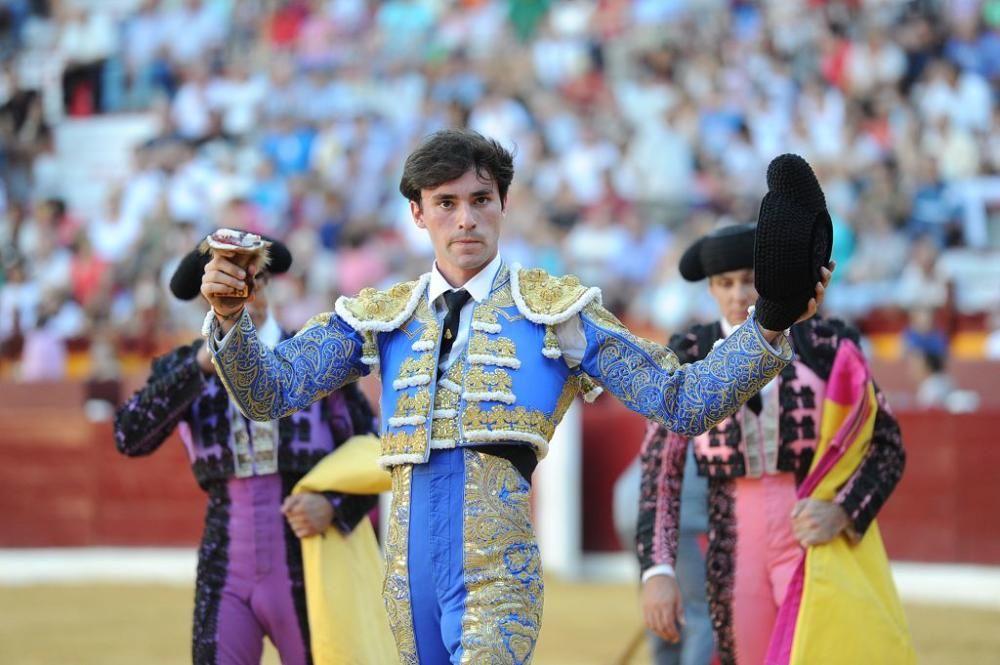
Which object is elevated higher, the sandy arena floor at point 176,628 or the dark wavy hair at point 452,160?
the dark wavy hair at point 452,160

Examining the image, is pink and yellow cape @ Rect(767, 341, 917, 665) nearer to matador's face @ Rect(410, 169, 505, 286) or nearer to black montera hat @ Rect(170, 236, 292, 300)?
matador's face @ Rect(410, 169, 505, 286)

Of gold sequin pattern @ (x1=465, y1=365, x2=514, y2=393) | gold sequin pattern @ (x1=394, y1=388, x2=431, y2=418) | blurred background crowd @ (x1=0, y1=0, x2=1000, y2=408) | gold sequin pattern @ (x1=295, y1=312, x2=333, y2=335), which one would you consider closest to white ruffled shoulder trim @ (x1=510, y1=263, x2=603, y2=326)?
gold sequin pattern @ (x1=465, y1=365, x2=514, y2=393)

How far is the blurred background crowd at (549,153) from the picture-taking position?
10.2m

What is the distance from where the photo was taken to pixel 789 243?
262 cm

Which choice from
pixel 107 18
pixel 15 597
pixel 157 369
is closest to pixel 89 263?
pixel 15 597

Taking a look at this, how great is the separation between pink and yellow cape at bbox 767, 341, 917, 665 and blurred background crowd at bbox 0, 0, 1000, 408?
5706 millimetres

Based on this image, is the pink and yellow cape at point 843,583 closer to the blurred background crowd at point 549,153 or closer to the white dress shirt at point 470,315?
the white dress shirt at point 470,315

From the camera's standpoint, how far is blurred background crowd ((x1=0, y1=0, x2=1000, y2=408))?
10188mm

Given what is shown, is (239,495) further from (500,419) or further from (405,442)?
(500,419)

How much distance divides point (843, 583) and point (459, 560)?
43.8 inches

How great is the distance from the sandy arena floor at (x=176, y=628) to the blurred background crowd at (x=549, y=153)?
5.62 ft

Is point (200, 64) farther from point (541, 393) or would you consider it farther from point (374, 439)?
point (541, 393)

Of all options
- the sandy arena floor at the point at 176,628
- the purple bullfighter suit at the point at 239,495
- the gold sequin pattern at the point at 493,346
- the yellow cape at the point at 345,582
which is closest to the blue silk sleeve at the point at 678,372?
the gold sequin pattern at the point at 493,346

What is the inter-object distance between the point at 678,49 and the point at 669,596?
29.9 ft
